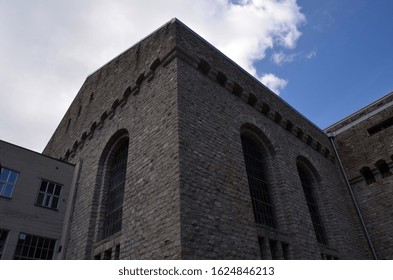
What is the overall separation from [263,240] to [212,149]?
2.94 metres

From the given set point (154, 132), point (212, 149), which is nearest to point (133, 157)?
point (154, 132)

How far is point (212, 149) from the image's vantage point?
8.84 meters

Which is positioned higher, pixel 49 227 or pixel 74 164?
pixel 74 164

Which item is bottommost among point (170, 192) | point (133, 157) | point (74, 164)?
point (170, 192)

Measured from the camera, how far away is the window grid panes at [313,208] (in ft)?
40.7

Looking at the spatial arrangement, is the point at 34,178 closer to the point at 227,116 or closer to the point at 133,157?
the point at 133,157

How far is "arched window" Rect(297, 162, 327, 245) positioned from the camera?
12.5 metres

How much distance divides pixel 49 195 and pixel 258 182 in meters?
7.93

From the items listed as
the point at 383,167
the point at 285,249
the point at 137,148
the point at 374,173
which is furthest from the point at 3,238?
the point at 383,167

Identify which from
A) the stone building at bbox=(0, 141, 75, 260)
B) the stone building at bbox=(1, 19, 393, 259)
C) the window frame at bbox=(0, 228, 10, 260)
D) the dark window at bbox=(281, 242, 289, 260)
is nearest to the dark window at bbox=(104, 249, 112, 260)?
the stone building at bbox=(1, 19, 393, 259)

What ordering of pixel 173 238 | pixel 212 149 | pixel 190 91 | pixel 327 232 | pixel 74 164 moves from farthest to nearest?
pixel 74 164 → pixel 327 232 → pixel 190 91 → pixel 212 149 → pixel 173 238

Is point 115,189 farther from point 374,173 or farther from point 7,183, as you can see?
point 374,173

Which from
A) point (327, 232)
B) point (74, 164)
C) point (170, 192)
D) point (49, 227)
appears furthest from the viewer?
point (74, 164)

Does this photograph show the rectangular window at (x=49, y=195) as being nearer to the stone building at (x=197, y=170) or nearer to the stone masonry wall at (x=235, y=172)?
the stone building at (x=197, y=170)
